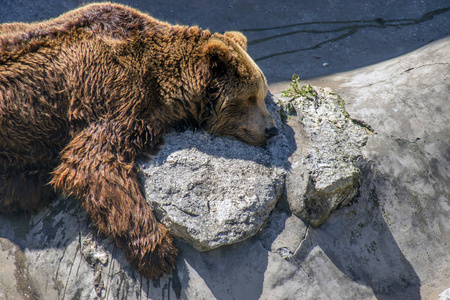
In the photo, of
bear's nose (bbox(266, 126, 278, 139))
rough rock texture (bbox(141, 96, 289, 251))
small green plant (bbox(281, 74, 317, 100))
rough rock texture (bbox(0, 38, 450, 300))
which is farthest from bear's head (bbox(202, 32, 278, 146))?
rough rock texture (bbox(0, 38, 450, 300))

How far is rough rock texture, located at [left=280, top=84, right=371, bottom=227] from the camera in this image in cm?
372

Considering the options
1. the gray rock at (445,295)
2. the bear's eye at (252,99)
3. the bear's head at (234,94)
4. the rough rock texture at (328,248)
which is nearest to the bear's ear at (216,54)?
the bear's head at (234,94)

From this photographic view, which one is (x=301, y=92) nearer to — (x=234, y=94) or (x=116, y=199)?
(x=234, y=94)

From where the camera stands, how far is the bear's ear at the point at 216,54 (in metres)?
3.74

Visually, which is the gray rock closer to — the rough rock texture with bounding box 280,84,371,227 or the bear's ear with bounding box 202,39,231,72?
the rough rock texture with bounding box 280,84,371,227

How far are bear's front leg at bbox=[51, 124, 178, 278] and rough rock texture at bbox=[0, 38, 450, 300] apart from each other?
0.53ft

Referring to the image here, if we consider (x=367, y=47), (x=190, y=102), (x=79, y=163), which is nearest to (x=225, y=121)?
(x=190, y=102)

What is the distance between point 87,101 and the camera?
367 cm

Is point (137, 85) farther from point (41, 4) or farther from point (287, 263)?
point (41, 4)

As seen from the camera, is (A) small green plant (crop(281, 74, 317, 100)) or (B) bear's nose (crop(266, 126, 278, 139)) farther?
(A) small green plant (crop(281, 74, 317, 100))

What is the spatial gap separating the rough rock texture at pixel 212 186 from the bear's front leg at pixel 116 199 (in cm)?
15

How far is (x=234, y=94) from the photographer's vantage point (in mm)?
3922

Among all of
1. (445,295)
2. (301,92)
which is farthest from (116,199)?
(445,295)

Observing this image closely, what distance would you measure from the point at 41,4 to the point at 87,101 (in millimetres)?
5240
